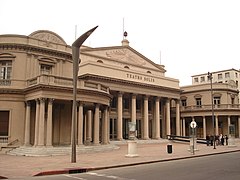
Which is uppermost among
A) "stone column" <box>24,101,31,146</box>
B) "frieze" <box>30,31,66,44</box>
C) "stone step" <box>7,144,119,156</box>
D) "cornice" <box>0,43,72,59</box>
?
"frieze" <box>30,31,66,44</box>

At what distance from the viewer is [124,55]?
4875 cm

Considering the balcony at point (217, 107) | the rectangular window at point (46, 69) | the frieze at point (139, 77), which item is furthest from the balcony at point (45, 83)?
the balcony at point (217, 107)

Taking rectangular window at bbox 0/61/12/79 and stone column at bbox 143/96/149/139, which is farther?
stone column at bbox 143/96/149/139

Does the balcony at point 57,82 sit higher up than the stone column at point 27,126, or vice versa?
the balcony at point 57,82

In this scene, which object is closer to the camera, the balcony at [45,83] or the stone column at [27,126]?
the balcony at [45,83]

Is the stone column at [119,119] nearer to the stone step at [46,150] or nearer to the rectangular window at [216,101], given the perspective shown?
the stone step at [46,150]

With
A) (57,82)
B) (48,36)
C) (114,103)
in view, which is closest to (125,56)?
(114,103)

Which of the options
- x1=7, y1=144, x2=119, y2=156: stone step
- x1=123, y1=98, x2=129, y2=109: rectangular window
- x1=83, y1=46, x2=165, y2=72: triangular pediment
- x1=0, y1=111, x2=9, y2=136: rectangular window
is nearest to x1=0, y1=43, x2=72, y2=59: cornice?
x1=0, y1=111, x2=9, y2=136: rectangular window

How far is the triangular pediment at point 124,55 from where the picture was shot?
4509cm

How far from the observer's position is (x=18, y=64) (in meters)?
27.9

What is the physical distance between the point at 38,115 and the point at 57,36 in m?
9.70

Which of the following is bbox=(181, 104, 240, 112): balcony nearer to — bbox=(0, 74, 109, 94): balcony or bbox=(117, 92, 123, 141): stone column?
bbox=(117, 92, 123, 141): stone column

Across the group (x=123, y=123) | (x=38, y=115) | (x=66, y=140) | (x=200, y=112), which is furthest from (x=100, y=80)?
(x=200, y=112)

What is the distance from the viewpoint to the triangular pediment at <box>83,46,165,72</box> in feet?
148
